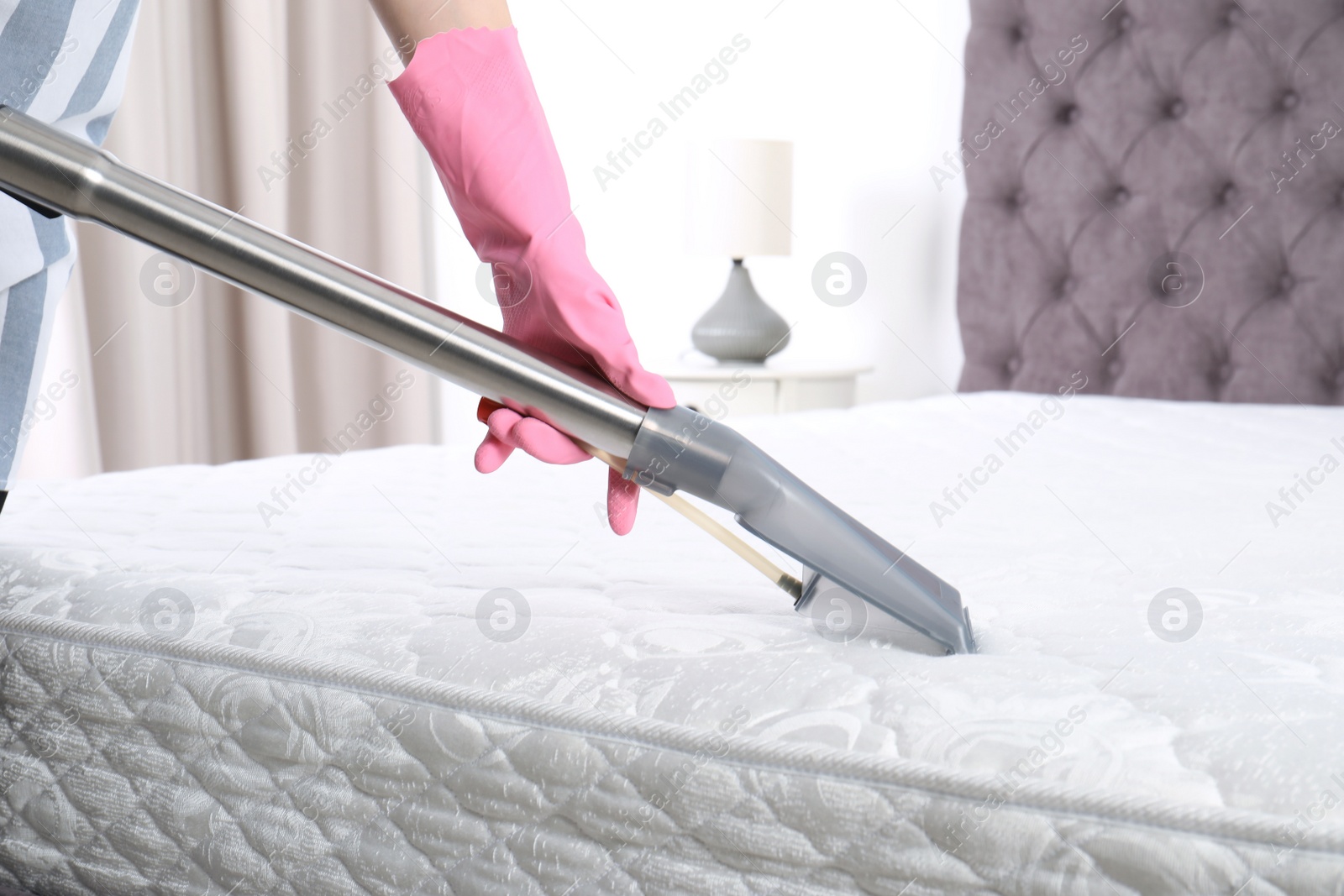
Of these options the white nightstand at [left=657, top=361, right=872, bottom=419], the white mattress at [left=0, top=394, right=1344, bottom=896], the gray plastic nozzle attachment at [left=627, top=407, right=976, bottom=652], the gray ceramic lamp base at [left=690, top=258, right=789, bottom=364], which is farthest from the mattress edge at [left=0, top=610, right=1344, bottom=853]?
the gray ceramic lamp base at [left=690, top=258, right=789, bottom=364]

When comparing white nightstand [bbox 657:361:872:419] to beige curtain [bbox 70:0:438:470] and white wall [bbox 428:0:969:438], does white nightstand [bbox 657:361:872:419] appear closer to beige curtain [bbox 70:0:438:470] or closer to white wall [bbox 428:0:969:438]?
white wall [bbox 428:0:969:438]

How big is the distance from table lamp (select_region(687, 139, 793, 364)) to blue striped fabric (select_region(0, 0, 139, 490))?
1.51 m

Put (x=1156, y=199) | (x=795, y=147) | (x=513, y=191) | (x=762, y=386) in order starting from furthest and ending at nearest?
(x=795, y=147) < (x=762, y=386) < (x=1156, y=199) < (x=513, y=191)

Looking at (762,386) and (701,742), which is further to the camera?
(762,386)

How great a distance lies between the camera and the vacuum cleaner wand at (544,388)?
0.48 meters

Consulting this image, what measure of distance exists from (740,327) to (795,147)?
55cm

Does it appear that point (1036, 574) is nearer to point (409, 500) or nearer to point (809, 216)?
point (409, 500)

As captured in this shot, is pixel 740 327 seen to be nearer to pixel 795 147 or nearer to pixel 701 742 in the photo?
pixel 795 147

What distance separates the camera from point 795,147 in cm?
244

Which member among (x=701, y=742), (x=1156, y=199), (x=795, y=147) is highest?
(x=795, y=147)

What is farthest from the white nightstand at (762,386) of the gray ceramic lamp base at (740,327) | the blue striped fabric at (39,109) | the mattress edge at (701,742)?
the mattress edge at (701,742)

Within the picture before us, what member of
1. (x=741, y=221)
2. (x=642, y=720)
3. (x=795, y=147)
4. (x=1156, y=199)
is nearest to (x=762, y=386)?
(x=741, y=221)

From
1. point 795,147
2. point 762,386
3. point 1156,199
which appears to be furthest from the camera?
point 795,147

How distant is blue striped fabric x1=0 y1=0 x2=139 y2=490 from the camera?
2.02ft
